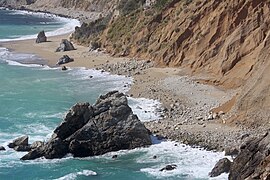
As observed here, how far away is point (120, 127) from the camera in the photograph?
40875mm

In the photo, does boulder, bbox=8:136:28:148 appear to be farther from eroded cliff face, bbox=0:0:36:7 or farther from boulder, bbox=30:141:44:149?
eroded cliff face, bbox=0:0:36:7

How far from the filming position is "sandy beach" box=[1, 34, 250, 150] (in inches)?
1620

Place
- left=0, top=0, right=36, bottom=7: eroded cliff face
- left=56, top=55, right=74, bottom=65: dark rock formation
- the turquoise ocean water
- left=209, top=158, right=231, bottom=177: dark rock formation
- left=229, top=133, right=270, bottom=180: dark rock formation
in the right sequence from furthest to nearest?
left=0, top=0, right=36, bottom=7: eroded cliff face → left=56, top=55, right=74, bottom=65: dark rock formation → the turquoise ocean water → left=209, top=158, right=231, bottom=177: dark rock formation → left=229, top=133, right=270, bottom=180: dark rock formation

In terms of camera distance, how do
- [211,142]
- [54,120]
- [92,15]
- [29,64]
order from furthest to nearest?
[92,15] → [29,64] → [54,120] → [211,142]

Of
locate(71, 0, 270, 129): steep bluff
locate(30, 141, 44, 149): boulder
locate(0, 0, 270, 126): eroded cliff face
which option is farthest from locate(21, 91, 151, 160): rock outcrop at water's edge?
locate(0, 0, 270, 126): eroded cliff face

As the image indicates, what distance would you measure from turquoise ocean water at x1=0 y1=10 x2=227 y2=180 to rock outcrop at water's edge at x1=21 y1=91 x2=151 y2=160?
61 centimetres

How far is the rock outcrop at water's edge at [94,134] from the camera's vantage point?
40.2 metres

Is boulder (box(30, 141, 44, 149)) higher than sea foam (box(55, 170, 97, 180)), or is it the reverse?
boulder (box(30, 141, 44, 149))

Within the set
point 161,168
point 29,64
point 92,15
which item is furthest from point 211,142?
point 92,15

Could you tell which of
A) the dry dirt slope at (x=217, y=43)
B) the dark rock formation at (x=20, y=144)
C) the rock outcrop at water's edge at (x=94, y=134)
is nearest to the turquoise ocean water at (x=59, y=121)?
the dark rock formation at (x=20, y=144)

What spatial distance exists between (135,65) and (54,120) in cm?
1977

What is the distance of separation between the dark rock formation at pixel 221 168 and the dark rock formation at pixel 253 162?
6.64 feet

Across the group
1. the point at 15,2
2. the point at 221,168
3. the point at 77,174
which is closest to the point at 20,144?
the point at 77,174

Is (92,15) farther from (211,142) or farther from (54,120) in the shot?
(211,142)
